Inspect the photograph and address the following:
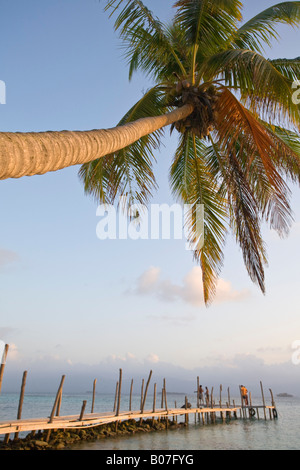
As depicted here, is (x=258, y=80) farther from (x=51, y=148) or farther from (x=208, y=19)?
(x=51, y=148)

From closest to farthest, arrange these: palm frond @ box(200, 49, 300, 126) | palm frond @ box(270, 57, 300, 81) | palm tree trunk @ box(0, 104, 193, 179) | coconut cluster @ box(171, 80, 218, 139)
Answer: palm tree trunk @ box(0, 104, 193, 179)
palm frond @ box(200, 49, 300, 126)
coconut cluster @ box(171, 80, 218, 139)
palm frond @ box(270, 57, 300, 81)

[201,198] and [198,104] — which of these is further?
[201,198]

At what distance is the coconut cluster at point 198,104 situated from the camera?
6738mm

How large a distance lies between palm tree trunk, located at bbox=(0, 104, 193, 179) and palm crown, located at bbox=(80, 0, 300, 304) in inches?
94.8

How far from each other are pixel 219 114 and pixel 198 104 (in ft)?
1.67

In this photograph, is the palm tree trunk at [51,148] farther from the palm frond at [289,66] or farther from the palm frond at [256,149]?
the palm frond at [289,66]

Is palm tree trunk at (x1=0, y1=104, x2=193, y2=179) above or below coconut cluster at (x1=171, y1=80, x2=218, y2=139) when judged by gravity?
below

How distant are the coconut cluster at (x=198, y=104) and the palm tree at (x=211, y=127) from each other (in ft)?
0.06

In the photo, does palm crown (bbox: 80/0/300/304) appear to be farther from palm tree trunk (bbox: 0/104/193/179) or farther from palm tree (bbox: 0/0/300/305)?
palm tree trunk (bbox: 0/104/193/179)

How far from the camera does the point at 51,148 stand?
2.92 meters

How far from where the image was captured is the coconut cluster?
6738 mm

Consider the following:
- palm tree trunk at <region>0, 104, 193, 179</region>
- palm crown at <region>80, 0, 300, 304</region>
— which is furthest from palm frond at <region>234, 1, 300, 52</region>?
palm tree trunk at <region>0, 104, 193, 179</region>

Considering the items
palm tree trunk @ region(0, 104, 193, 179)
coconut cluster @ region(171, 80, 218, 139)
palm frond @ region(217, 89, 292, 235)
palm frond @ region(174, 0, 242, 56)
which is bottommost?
palm tree trunk @ region(0, 104, 193, 179)

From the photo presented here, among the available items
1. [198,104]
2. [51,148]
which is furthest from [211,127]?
[51,148]
